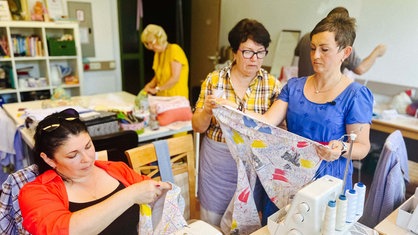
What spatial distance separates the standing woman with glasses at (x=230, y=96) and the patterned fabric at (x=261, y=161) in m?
0.13

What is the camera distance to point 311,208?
0.97 m

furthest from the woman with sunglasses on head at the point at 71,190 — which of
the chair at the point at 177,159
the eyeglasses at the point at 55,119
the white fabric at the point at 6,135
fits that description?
the white fabric at the point at 6,135

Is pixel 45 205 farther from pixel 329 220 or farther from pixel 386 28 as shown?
pixel 386 28

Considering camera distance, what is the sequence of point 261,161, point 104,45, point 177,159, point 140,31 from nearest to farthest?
point 261,161 < point 177,159 < point 104,45 < point 140,31

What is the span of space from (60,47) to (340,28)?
3604mm

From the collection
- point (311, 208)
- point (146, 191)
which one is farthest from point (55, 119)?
point (311, 208)

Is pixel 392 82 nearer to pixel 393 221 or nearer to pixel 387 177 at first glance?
pixel 387 177

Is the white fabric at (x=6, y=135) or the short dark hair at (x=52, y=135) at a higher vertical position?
the short dark hair at (x=52, y=135)

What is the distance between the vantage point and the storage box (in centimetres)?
377

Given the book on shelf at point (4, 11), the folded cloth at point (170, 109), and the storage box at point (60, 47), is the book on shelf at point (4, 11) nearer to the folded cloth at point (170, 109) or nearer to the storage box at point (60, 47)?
the storage box at point (60, 47)

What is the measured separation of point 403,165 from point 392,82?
1658mm

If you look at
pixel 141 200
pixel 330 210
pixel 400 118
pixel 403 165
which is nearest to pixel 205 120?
pixel 141 200

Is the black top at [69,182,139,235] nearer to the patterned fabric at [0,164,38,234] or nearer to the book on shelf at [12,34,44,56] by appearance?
the patterned fabric at [0,164,38,234]

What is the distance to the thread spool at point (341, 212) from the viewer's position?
991 mm
